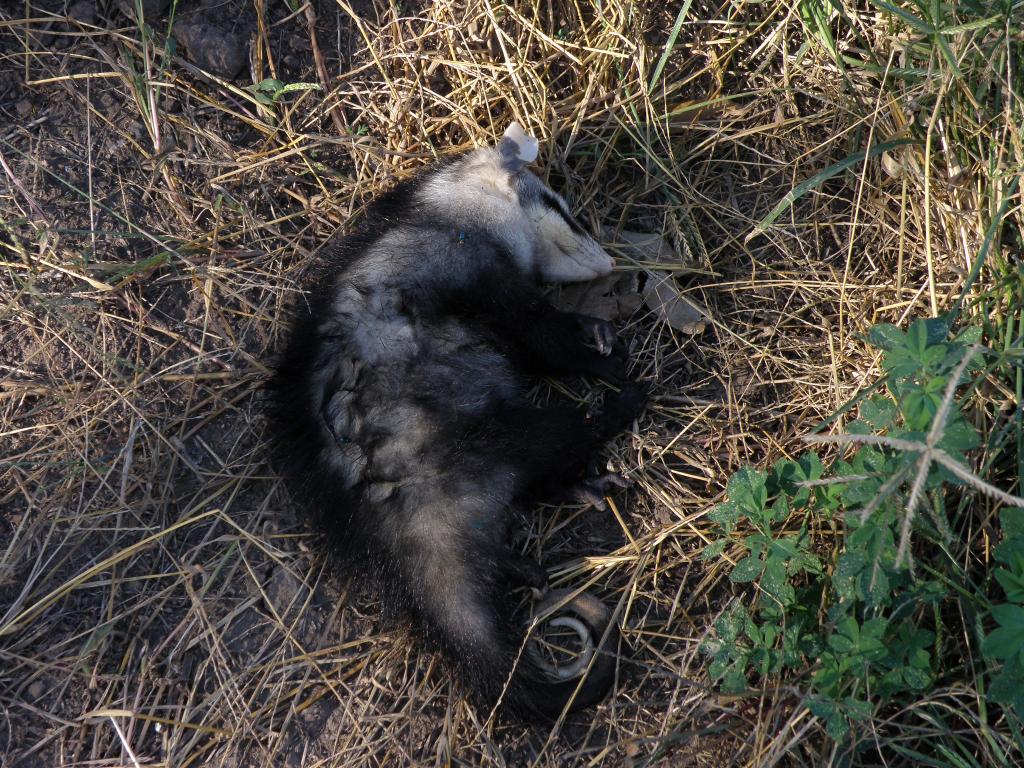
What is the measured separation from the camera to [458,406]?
129 inches

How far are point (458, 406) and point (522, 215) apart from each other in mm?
931

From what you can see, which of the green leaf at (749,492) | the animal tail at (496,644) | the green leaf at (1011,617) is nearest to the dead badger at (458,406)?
the animal tail at (496,644)

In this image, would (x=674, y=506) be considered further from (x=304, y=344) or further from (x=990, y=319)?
(x=304, y=344)

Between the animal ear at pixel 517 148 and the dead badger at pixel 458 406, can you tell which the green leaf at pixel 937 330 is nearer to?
the dead badger at pixel 458 406

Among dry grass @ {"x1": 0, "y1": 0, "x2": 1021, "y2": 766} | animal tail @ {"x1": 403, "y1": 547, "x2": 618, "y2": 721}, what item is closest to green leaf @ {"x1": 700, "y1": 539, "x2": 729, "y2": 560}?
dry grass @ {"x1": 0, "y1": 0, "x2": 1021, "y2": 766}

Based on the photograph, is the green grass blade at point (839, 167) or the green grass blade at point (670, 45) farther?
the green grass blade at point (670, 45)

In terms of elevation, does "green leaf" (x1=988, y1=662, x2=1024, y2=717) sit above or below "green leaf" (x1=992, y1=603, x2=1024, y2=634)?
below

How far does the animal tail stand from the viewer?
115 inches

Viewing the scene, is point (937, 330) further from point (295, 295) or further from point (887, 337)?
point (295, 295)

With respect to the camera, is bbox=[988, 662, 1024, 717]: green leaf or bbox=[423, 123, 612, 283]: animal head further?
bbox=[423, 123, 612, 283]: animal head

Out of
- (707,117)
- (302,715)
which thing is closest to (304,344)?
(302,715)

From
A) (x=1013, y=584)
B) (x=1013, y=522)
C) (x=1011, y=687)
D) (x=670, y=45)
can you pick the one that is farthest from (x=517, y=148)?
(x=1011, y=687)

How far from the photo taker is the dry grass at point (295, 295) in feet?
10.1

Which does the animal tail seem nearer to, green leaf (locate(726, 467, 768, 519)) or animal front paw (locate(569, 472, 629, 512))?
animal front paw (locate(569, 472, 629, 512))
